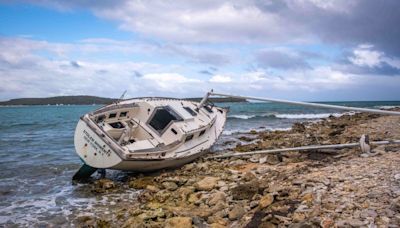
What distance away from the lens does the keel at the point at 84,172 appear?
46.1 ft

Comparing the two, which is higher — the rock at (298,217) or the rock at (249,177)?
the rock at (298,217)

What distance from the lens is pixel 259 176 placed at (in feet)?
38.3

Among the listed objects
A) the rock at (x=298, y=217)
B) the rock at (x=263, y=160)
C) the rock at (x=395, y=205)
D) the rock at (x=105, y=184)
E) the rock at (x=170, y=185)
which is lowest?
the rock at (x=105, y=184)

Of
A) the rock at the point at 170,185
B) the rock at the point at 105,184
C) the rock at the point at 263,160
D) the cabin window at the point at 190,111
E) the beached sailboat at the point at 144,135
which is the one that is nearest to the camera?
the rock at the point at 170,185

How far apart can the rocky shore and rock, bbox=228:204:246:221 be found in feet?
0.07

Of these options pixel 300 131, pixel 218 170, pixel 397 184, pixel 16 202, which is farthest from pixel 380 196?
pixel 300 131

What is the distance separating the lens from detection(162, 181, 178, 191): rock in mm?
12070

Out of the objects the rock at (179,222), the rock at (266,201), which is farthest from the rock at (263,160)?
the rock at (179,222)

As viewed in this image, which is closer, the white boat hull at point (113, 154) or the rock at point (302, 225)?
the rock at point (302, 225)

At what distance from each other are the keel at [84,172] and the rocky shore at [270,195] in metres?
0.54

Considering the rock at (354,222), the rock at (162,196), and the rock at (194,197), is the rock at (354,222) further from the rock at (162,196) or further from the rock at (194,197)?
the rock at (162,196)

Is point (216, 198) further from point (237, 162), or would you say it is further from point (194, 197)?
point (237, 162)

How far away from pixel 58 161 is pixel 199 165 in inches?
322

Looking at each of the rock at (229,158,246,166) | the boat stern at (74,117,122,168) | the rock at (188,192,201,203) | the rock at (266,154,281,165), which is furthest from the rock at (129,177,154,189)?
the rock at (266,154,281,165)
